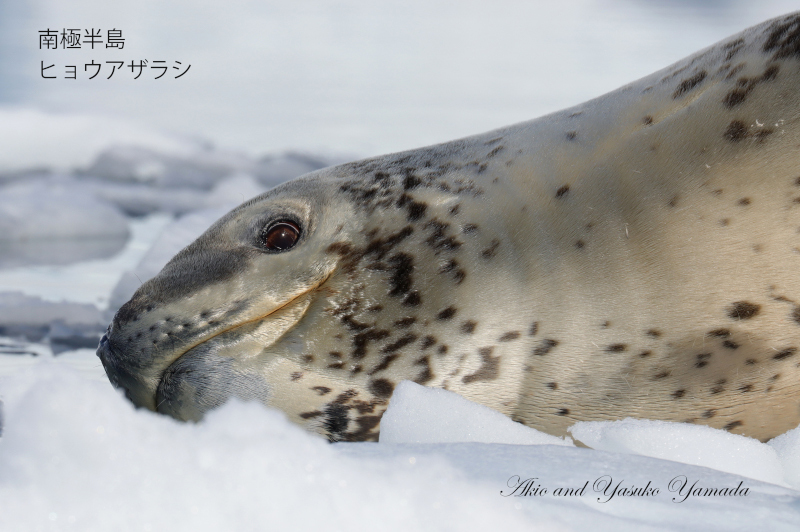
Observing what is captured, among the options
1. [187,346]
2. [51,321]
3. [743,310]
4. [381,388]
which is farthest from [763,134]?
[51,321]

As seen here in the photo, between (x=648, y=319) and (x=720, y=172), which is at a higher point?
(x=720, y=172)

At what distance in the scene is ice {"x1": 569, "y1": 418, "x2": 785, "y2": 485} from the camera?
1951mm

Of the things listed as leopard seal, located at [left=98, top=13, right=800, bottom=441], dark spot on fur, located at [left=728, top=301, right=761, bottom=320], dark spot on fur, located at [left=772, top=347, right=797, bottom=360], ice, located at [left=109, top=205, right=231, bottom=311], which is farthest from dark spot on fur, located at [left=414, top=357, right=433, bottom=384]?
ice, located at [left=109, top=205, right=231, bottom=311]

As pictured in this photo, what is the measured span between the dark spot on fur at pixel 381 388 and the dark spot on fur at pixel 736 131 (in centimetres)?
108

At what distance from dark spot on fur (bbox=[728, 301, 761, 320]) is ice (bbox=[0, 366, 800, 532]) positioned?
65 cm

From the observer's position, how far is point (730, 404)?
81.8 inches

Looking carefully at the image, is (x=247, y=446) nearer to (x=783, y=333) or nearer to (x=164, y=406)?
(x=164, y=406)

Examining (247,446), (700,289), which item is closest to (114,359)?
(247,446)

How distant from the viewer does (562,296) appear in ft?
6.83

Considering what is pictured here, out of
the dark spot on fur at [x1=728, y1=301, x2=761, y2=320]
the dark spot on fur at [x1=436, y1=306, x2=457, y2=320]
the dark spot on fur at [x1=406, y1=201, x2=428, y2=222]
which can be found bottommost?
the dark spot on fur at [x1=436, y1=306, x2=457, y2=320]

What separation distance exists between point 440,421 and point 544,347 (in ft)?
1.17

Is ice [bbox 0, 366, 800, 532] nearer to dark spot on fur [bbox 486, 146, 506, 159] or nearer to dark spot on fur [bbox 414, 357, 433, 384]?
dark spot on fur [bbox 414, 357, 433, 384]

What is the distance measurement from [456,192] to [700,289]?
70 centimetres

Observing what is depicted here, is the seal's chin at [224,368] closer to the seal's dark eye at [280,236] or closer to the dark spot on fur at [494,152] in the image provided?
the seal's dark eye at [280,236]
